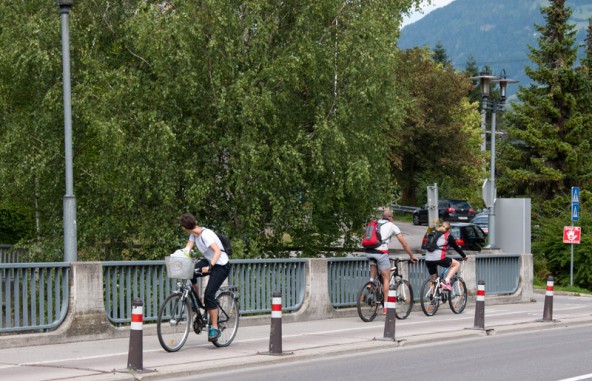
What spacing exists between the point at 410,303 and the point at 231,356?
6.39m

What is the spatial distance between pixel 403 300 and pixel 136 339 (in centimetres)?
798

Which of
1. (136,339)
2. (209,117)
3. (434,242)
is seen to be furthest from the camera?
(209,117)

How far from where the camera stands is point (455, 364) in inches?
488

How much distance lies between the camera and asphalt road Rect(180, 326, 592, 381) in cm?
1125

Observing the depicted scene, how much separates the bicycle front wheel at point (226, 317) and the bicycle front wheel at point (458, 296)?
6.72 m

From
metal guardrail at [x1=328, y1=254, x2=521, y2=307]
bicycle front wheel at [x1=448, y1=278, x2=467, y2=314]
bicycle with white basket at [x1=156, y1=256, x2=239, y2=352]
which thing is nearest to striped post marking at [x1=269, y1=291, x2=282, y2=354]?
bicycle with white basket at [x1=156, y1=256, x2=239, y2=352]

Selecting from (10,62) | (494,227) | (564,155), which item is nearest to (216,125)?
(10,62)

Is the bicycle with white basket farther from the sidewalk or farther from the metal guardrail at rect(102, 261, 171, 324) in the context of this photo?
the metal guardrail at rect(102, 261, 171, 324)

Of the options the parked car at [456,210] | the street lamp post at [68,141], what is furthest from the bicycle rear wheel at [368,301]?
the parked car at [456,210]

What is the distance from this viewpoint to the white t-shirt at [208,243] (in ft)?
42.6

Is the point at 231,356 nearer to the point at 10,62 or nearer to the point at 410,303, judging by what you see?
the point at 410,303

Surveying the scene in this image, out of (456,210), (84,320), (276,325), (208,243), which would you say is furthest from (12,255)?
(456,210)

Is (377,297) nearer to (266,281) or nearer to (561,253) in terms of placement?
(266,281)

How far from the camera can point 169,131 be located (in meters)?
21.5
